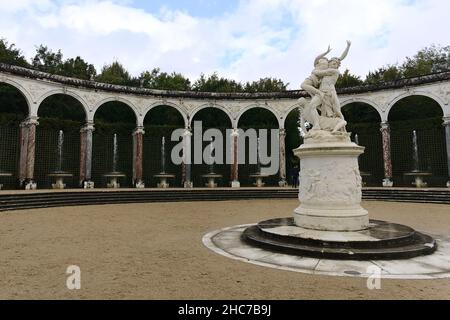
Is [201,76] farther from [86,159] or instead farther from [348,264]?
[348,264]

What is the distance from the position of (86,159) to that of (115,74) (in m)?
17.8

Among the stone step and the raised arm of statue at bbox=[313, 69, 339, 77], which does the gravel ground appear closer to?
the raised arm of statue at bbox=[313, 69, 339, 77]

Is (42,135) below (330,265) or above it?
above

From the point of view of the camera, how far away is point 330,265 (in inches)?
196

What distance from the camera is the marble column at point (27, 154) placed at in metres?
18.8

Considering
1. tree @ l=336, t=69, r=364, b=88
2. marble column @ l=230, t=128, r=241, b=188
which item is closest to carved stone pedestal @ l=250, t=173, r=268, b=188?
marble column @ l=230, t=128, r=241, b=188

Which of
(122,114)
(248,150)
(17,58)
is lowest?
(248,150)

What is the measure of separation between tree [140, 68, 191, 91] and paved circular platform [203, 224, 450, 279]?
2954 centimetres

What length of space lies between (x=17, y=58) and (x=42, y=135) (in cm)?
908

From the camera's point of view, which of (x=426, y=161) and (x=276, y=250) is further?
(x=426, y=161)

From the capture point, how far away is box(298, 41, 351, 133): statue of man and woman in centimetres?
780

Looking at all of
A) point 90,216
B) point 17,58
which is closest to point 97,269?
point 90,216

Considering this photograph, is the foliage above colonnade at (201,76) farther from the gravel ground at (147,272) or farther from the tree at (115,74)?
the gravel ground at (147,272)

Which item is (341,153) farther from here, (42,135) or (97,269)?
(42,135)
